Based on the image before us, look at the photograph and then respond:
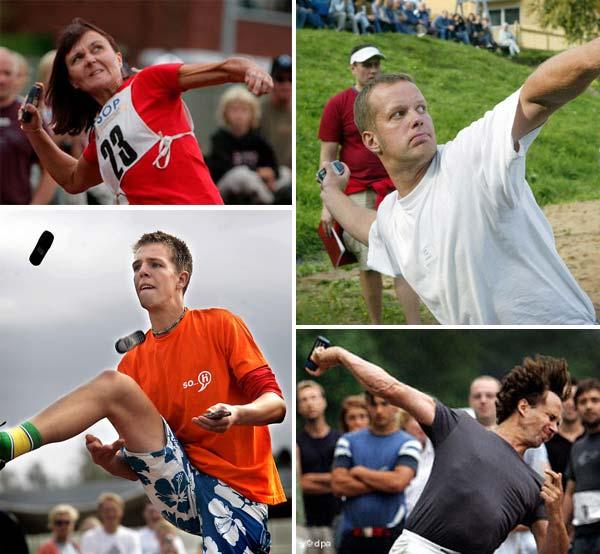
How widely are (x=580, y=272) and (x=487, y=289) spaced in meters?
0.49

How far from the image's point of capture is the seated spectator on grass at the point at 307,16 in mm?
5441

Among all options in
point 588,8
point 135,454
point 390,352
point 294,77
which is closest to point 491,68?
point 588,8

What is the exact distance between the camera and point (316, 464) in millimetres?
5270

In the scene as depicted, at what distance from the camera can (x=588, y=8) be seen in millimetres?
5418

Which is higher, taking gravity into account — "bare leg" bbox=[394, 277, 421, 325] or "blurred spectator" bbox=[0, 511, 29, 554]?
"bare leg" bbox=[394, 277, 421, 325]

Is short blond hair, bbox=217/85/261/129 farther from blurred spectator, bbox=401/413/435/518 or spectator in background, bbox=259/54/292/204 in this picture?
blurred spectator, bbox=401/413/435/518

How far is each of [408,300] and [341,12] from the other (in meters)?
1.22

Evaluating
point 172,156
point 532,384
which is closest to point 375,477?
point 532,384

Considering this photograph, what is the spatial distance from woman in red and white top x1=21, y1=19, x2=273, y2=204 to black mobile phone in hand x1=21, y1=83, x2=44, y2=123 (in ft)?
0.08

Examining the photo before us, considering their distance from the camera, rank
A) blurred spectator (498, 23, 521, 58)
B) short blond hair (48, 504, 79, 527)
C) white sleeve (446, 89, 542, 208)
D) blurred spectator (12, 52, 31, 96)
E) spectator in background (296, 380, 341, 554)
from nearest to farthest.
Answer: white sleeve (446, 89, 542, 208) → spectator in background (296, 380, 341, 554) → short blond hair (48, 504, 79, 527) → blurred spectator (498, 23, 521, 58) → blurred spectator (12, 52, 31, 96)

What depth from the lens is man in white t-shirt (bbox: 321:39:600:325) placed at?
4.82 metres

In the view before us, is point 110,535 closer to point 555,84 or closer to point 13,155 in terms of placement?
point 13,155

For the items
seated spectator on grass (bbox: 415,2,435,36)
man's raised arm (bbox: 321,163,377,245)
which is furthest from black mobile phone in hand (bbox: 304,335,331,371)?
seated spectator on grass (bbox: 415,2,435,36)

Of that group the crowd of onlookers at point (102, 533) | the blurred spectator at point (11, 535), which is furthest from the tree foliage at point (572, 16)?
the blurred spectator at point (11, 535)
